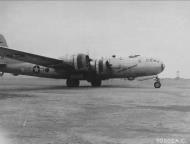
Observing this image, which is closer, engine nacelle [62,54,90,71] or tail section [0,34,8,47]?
engine nacelle [62,54,90,71]

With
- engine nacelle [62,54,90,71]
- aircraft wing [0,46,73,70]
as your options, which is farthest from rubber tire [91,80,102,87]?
aircraft wing [0,46,73,70]

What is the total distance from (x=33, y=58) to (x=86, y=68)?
439 centimetres

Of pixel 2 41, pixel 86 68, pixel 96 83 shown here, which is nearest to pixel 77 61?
pixel 86 68

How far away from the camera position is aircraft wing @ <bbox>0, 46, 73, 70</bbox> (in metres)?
20.9

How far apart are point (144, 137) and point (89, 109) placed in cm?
438

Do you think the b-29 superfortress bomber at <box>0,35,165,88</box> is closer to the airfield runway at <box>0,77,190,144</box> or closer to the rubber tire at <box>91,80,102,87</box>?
the rubber tire at <box>91,80,102,87</box>

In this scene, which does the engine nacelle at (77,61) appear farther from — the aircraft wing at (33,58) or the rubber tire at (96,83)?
the rubber tire at (96,83)

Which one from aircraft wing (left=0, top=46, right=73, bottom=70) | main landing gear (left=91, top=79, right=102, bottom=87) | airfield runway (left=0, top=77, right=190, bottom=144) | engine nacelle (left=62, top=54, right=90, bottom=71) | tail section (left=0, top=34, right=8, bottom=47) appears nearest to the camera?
airfield runway (left=0, top=77, right=190, bottom=144)

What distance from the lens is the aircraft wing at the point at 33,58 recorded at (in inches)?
821

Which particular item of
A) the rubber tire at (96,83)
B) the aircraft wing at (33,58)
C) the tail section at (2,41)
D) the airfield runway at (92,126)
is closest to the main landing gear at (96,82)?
the rubber tire at (96,83)

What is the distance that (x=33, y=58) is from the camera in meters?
22.2

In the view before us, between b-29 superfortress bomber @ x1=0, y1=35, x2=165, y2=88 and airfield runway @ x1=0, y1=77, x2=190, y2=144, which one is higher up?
b-29 superfortress bomber @ x1=0, y1=35, x2=165, y2=88

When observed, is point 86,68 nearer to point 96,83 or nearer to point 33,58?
point 96,83

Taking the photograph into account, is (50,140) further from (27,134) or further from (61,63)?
(61,63)
